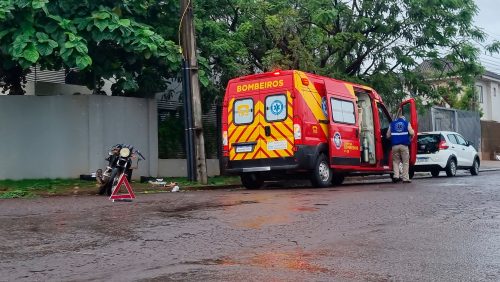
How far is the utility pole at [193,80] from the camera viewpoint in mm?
15023

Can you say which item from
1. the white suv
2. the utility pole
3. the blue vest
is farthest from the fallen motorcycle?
the white suv

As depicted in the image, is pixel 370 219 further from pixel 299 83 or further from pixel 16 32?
pixel 16 32

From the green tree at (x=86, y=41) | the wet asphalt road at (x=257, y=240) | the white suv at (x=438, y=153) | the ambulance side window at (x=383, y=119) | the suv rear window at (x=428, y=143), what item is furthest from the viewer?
the suv rear window at (x=428, y=143)

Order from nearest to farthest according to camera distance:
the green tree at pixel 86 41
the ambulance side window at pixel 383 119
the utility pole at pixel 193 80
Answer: the green tree at pixel 86 41, the utility pole at pixel 193 80, the ambulance side window at pixel 383 119

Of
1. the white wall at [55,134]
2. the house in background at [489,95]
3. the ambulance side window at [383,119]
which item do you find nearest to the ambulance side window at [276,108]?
the ambulance side window at [383,119]

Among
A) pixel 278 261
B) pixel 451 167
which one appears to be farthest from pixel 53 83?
pixel 278 261

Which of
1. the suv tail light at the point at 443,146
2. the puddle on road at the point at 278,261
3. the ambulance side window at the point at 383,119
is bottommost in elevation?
the puddle on road at the point at 278,261

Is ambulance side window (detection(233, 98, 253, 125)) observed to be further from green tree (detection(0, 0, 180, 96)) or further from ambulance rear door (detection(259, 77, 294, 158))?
green tree (detection(0, 0, 180, 96))

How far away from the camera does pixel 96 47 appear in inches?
583

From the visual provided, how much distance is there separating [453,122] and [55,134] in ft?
69.7

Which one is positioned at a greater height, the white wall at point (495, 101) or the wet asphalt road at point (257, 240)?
the white wall at point (495, 101)

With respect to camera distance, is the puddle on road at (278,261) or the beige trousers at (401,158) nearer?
the puddle on road at (278,261)

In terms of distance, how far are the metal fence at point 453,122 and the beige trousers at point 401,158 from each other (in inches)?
461

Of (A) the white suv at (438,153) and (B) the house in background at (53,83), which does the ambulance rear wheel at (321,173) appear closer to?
(A) the white suv at (438,153)
